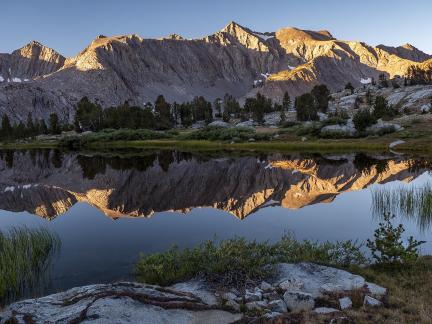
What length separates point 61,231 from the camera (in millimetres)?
32188

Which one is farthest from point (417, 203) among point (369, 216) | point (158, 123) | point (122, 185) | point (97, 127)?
point (97, 127)

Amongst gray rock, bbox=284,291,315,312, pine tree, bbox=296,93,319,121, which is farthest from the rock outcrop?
pine tree, bbox=296,93,319,121

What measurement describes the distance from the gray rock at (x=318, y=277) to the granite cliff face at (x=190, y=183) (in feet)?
56.9

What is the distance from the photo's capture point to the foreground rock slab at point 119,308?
13180 millimetres

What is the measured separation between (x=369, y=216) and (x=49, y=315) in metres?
28.5

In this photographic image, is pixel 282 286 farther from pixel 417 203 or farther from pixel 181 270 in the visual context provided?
pixel 417 203

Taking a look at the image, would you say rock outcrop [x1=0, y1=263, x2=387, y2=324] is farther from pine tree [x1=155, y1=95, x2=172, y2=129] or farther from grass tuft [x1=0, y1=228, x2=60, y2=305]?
pine tree [x1=155, y1=95, x2=172, y2=129]

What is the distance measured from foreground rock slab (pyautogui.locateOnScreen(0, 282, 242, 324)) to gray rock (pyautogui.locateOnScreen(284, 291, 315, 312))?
2.10 m

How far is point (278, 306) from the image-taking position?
14820mm

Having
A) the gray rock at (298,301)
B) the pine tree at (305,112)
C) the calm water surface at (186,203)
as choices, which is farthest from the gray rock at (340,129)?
the gray rock at (298,301)

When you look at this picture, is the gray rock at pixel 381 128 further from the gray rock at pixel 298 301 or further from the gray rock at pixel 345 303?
the gray rock at pixel 298 301

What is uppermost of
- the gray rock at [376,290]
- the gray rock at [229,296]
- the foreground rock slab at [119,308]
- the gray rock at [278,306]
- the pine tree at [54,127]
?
the pine tree at [54,127]

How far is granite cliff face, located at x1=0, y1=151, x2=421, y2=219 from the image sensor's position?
4322cm

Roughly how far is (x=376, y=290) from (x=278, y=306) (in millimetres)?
4439
